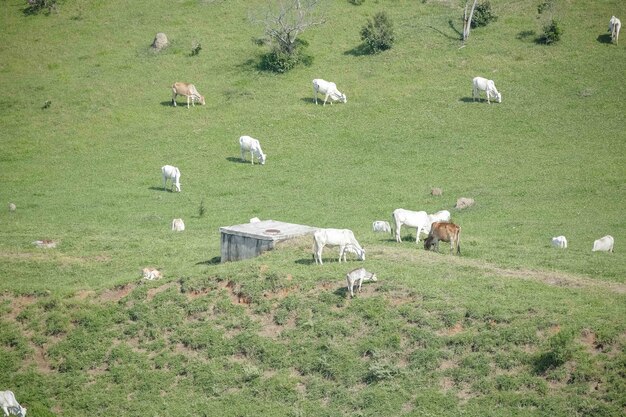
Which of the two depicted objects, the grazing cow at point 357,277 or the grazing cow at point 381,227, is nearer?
the grazing cow at point 357,277

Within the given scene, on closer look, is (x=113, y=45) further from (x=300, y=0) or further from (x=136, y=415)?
(x=136, y=415)

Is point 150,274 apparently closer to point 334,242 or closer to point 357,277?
point 334,242

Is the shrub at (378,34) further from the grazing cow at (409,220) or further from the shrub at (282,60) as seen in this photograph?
the grazing cow at (409,220)

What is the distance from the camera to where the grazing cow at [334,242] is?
25.4 meters

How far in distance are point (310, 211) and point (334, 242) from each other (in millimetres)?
12082

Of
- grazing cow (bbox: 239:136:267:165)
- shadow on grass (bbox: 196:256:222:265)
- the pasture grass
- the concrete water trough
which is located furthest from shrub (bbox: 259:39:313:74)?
the concrete water trough

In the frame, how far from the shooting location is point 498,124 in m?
46.5

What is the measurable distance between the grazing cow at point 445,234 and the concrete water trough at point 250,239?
3799 mm

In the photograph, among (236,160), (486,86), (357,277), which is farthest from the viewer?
A: (486,86)

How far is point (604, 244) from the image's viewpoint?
30.3 metres

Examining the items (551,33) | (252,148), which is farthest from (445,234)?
(551,33)

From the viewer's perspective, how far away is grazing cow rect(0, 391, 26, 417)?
2205 cm

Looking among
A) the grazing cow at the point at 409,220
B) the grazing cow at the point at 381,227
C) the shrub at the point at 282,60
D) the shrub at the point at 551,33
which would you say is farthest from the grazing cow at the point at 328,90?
the grazing cow at the point at 409,220

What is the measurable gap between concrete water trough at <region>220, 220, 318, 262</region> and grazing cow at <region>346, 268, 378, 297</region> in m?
4.48
